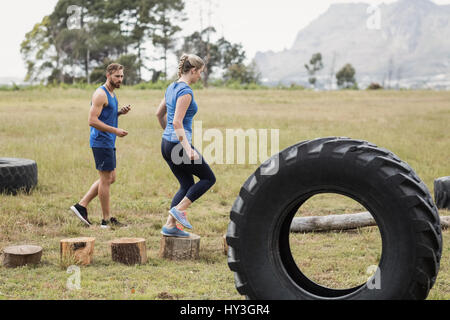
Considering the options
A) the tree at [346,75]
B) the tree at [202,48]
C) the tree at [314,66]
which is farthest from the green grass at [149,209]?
the tree at [346,75]

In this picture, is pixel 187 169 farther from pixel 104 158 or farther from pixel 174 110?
pixel 104 158

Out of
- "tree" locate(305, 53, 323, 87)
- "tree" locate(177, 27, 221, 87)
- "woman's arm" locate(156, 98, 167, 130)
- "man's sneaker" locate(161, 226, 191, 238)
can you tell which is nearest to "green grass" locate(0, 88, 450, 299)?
"man's sneaker" locate(161, 226, 191, 238)

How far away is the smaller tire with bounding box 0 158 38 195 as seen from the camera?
26.8 feet

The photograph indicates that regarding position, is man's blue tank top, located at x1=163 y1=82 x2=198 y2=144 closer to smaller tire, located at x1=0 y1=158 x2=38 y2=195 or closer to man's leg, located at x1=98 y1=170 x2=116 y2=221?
man's leg, located at x1=98 y1=170 x2=116 y2=221

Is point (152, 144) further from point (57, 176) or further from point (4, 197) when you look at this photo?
point (4, 197)

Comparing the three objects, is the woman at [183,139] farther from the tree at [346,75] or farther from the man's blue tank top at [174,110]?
the tree at [346,75]

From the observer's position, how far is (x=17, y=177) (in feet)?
27.3

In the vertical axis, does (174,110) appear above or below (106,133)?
above

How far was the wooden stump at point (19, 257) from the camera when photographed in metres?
4.88

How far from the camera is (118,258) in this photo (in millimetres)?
5102

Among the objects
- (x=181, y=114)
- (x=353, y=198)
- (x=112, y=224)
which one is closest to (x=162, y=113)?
(x=181, y=114)

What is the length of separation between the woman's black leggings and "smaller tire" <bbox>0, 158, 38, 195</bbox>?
403cm

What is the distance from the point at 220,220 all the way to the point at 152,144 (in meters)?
7.24

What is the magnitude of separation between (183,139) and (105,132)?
1.66 meters
